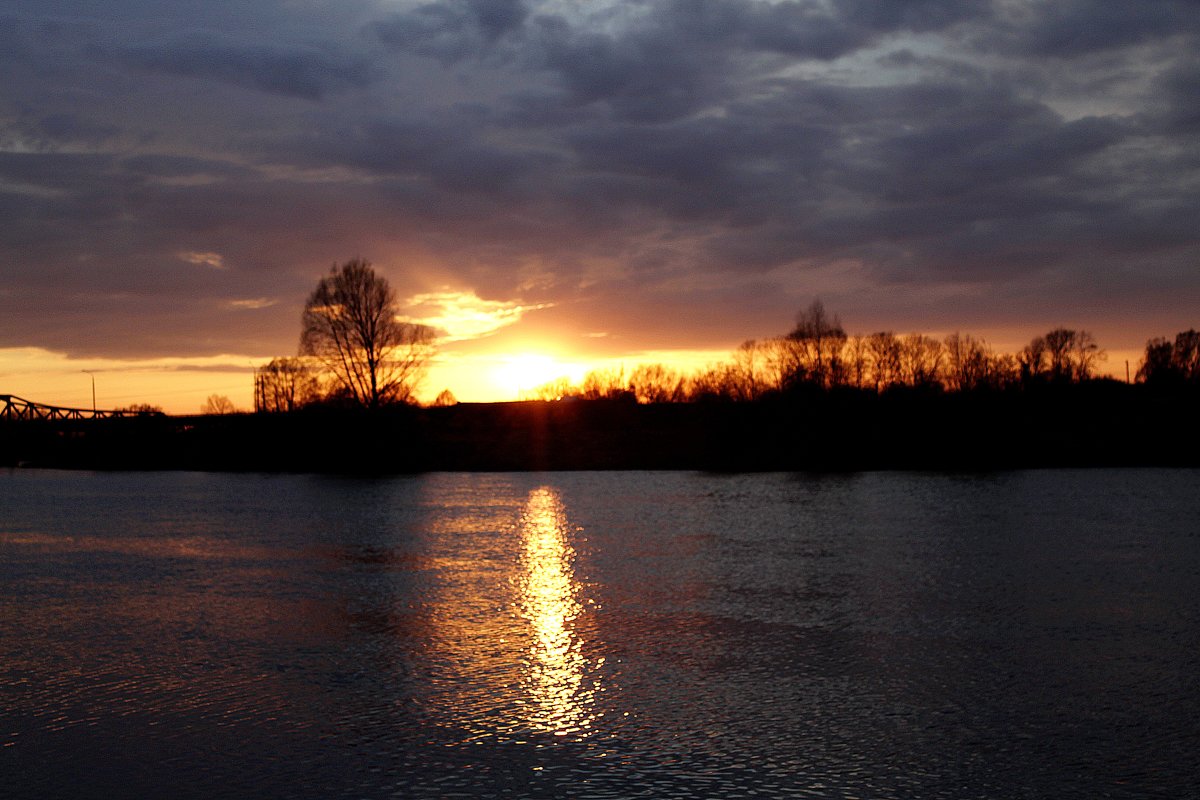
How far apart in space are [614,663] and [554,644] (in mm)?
1290

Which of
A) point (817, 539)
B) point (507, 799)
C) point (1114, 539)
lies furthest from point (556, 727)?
point (1114, 539)

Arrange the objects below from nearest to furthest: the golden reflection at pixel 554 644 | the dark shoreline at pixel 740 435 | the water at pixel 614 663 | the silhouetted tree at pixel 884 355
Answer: the water at pixel 614 663 < the golden reflection at pixel 554 644 < the dark shoreline at pixel 740 435 < the silhouetted tree at pixel 884 355

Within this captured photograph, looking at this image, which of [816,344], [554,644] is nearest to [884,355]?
[816,344]

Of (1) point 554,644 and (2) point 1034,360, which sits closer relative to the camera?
(1) point 554,644

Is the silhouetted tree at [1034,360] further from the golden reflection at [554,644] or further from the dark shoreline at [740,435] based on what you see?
the golden reflection at [554,644]

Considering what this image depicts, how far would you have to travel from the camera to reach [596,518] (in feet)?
100

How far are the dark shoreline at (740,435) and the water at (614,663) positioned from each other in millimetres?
36933

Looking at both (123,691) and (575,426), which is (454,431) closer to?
(575,426)

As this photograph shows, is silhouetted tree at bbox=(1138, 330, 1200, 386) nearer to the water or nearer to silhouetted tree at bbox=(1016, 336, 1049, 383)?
silhouetted tree at bbox=(1016, 336, 1049, 383)

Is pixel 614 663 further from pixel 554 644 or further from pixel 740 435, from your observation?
pixel 740 435

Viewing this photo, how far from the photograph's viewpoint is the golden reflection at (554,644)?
9.65 meters

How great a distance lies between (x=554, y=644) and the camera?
12781 millimetres

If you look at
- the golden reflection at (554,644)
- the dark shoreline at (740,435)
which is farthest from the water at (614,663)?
the dark shoreline at (740,435)

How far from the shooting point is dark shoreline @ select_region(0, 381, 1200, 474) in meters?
61.7
